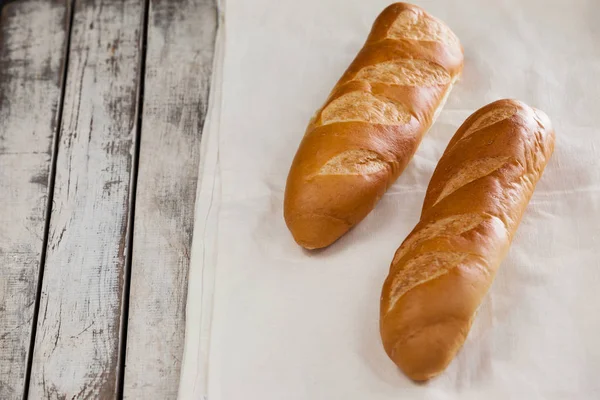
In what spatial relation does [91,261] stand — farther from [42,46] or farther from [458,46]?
[458,46]

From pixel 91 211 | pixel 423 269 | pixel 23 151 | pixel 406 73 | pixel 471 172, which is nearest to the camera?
pixel 423 269

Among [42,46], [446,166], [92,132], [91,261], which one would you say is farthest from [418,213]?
[42,46]

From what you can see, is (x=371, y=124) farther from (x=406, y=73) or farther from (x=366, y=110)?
(x=406, y=73)

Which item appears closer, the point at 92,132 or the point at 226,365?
the point at 226,365

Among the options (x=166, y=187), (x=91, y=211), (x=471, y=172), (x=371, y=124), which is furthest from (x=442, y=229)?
(x=91, y=211)

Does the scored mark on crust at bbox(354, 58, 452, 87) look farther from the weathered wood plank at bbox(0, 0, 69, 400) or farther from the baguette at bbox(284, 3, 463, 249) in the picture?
the weathered wood plank at bbox(0, 0, 69, 400)

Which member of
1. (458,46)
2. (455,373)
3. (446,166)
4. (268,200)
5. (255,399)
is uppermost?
(458,46)
